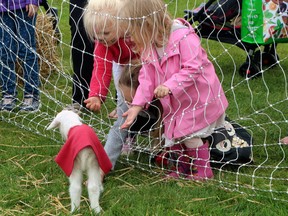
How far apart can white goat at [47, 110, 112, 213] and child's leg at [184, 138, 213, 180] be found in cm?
65

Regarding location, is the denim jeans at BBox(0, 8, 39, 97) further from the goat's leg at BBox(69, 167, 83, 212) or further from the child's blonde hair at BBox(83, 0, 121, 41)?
the goat's leg at BBox(69, 167, 83, 212)

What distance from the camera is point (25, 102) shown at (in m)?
4.19

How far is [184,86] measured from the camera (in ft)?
8.80

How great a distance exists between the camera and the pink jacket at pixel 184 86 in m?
2.73

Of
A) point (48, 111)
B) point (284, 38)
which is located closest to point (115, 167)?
point (48, 111)

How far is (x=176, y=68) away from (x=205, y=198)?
663 mm

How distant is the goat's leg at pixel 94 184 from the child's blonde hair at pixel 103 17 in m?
0.76

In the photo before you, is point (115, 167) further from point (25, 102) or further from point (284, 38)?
point (284, 38)

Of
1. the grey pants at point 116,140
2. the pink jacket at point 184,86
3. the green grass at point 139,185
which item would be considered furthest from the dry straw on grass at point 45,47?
the pink jacket at point 184,86

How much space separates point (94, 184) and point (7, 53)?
2020 mm

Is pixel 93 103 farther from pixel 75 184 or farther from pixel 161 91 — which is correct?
pixel 75 184

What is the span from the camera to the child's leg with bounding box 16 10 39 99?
3.99 meters

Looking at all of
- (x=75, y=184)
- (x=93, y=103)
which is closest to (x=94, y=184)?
(x=75, y=184)

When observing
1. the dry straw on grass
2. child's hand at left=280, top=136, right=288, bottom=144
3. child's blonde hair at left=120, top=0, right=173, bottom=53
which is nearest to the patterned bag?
Answer: child's hand at left=280, top=136, right=288, bottom=144
